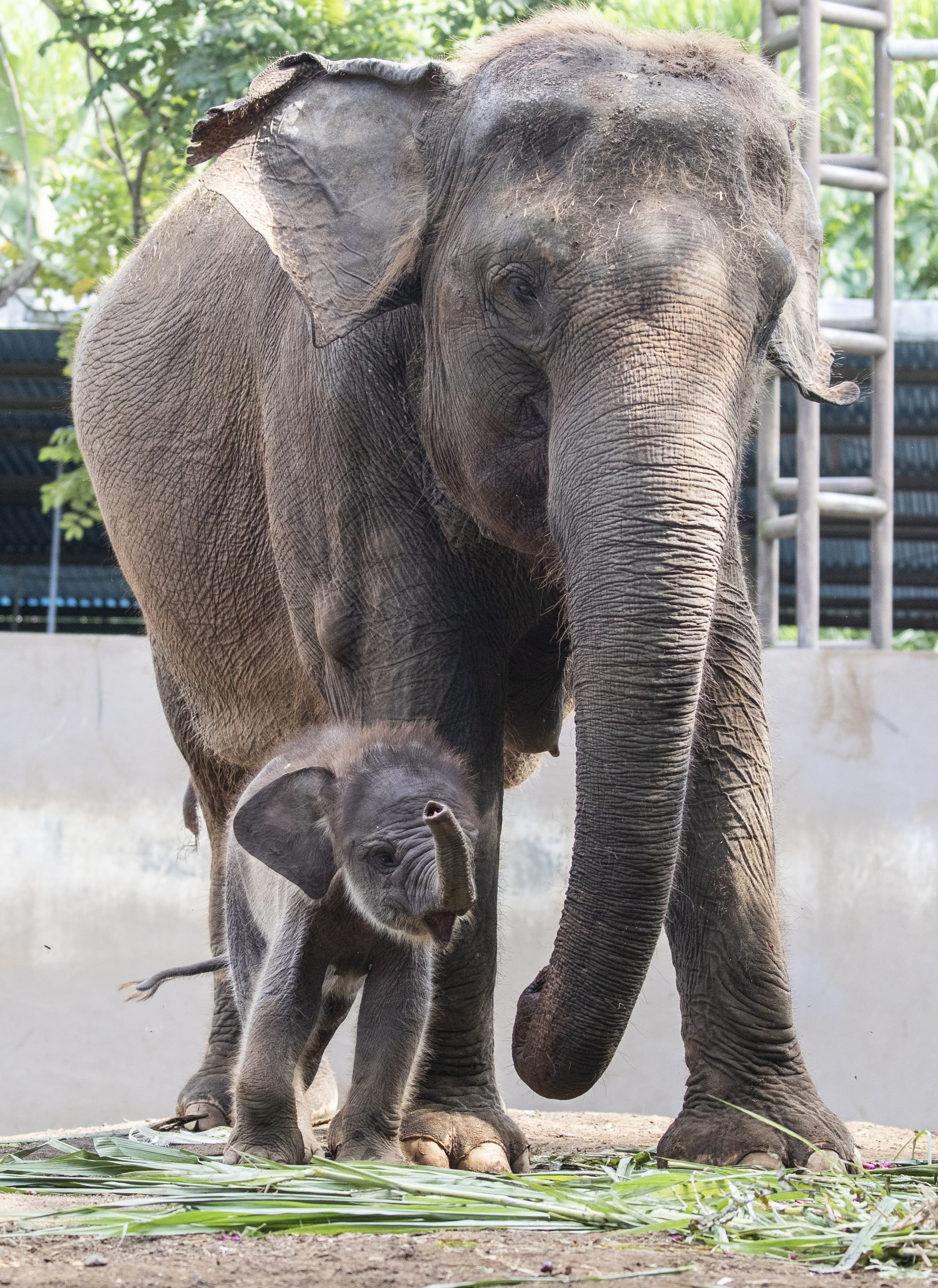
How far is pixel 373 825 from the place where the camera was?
329 centimetres

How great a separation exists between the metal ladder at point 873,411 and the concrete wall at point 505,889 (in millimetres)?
572

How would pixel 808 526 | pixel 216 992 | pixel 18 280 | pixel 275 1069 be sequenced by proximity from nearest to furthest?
1. pixel 275 1069
2. pixel 216 992
3. pixel 808 526
4. pixel 18 280

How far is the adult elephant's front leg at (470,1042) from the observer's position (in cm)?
365

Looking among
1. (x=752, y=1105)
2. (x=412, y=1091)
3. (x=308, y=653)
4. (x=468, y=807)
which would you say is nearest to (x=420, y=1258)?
(x=468, y=807)

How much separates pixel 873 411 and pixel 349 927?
5.14 metres

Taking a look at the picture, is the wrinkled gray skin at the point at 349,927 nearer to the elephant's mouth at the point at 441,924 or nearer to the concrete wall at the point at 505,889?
the elephant's mouth at the point at 441,924

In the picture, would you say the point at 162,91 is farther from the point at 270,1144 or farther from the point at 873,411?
the point at 270,1144

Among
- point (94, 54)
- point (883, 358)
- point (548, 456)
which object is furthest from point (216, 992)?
point (94, 54)

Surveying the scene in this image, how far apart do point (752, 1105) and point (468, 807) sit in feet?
3.56

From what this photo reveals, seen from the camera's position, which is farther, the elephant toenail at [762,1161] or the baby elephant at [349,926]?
the elephant toenail at [762,1161]

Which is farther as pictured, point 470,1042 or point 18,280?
point 18,280

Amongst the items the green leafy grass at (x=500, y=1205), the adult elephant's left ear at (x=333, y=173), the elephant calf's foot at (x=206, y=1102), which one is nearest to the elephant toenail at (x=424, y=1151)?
the green leafy grass at (x=500, y=1205)

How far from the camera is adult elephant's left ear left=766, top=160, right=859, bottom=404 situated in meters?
3.93

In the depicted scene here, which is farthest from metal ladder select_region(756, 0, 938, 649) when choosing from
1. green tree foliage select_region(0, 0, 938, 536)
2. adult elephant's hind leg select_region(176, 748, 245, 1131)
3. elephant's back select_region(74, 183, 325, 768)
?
elephant's back select_region(74, 183, 325, 768)
